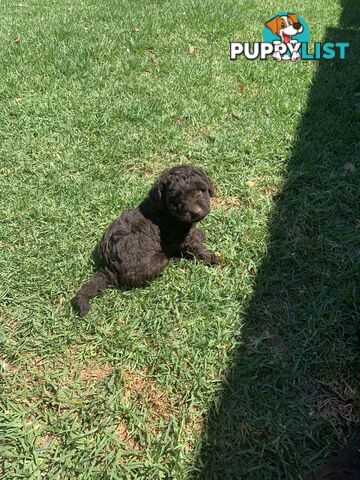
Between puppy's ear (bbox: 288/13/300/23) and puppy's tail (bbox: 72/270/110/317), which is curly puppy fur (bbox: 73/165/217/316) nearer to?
puppy's tail (bbox: 72/270/110/317)

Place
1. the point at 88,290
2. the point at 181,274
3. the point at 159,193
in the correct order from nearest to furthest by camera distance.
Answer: the point at 159,193
the point at 88,290
the point at 181,274

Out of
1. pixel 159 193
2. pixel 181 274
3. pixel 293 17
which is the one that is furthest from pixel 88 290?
pixel 293 17

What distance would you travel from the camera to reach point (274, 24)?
23.6ft

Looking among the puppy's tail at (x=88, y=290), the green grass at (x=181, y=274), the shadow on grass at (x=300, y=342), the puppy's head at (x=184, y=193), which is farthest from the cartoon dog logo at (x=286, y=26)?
the puppy's tail at (x=88, y=290)

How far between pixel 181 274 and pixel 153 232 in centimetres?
51

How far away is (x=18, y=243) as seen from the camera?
3.89m

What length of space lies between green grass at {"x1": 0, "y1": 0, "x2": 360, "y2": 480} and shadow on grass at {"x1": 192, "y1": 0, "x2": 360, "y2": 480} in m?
0.01

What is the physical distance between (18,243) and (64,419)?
1821 millimetres

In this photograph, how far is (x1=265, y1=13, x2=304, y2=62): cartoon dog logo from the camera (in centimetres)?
690

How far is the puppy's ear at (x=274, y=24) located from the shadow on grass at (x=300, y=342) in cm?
352

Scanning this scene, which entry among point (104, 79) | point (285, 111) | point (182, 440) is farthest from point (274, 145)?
point (182, 440)

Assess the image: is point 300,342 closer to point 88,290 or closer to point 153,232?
point 153,232

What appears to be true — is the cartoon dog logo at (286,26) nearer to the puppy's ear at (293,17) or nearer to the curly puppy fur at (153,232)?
the puppy's ear at (293,17)

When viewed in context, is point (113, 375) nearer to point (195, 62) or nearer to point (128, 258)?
point (128, 258)
